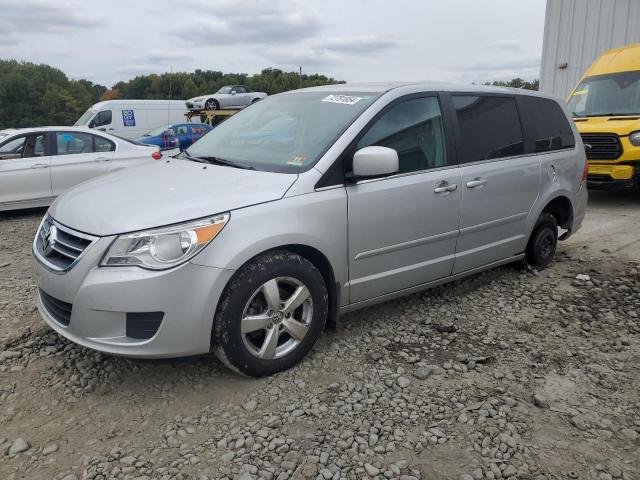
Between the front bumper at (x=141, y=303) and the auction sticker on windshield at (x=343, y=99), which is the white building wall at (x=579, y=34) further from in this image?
the front bumper at (x=141, y=303)

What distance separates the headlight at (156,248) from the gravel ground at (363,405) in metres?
0.80

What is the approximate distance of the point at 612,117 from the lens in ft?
29.4

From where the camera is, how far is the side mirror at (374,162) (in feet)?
10.8

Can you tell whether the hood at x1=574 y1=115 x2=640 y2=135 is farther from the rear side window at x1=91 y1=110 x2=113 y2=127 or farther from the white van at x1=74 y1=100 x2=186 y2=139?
the rear side window at x1=91 y1=110 x2=113 y2=127

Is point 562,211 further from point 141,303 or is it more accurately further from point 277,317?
point 141,303

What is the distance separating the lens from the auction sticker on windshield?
12.3 feet

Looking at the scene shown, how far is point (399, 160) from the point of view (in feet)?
12.0

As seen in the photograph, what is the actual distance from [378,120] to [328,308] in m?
1.26

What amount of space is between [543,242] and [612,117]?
513cm

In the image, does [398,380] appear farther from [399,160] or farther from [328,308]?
[399,160]

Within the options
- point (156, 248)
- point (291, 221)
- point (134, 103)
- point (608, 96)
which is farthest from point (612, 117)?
point (134, 103)

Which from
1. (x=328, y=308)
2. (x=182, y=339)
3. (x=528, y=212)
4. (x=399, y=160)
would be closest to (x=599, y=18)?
(x=528, y=212)

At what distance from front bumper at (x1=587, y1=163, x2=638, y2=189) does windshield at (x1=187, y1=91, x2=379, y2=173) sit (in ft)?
20.9

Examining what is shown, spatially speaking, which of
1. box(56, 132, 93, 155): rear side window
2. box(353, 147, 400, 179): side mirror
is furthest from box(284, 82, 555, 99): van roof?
box(56, 132, 93, 155): rear side window
